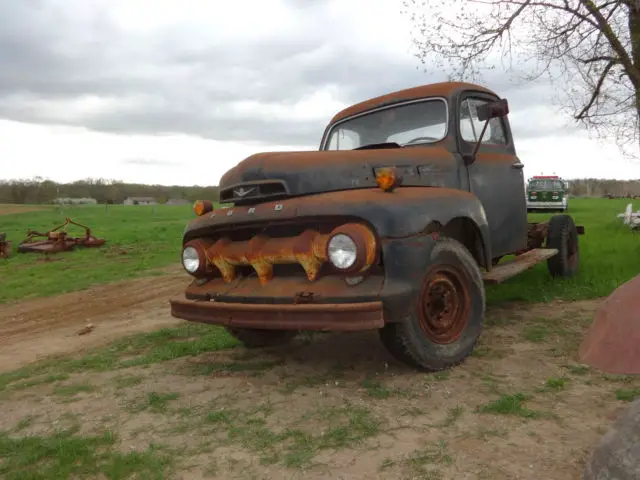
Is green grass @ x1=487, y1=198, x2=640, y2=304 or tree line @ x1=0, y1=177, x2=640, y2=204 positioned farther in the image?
tree line @ x1=0, y1=177, x2=640, y2=204

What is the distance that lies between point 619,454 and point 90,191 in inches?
2327

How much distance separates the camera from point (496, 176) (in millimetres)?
5031

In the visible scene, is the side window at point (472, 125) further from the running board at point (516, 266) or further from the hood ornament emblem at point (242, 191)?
the hood ornament emblem at point (242, 191)

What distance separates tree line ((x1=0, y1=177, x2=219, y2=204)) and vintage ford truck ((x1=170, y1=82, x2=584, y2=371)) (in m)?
29.8

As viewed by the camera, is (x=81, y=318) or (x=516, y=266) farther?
(x=81, y=318)

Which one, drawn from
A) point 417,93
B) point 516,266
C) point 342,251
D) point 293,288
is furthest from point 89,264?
point 342,251

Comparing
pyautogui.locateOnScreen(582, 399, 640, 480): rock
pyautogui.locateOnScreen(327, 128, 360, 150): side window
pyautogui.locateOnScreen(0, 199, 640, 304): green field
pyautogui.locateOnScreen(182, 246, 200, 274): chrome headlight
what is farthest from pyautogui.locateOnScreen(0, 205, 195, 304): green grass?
pyautogui.locateOnScreen(582, 399, 640, 480): rock

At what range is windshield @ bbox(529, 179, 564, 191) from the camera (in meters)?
26.8

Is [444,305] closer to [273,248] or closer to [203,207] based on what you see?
[273,248]

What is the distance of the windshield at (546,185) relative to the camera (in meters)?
26.8

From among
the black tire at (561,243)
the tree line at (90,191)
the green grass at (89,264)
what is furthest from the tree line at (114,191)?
the black tire at (561,243)

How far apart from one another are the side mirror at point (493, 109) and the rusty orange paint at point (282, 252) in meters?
1.90

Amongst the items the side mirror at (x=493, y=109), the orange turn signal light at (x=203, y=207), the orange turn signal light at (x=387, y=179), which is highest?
the side mirror at (x=493, y=109)

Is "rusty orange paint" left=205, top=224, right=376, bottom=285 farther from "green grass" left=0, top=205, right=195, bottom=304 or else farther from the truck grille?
"green grass" left=0, top=205, right=195, bottom=304
